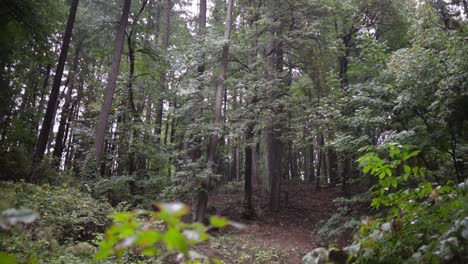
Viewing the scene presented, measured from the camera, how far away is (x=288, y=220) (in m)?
14.1

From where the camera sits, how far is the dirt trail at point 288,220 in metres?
11.1

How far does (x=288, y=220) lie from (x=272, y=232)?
1.84m

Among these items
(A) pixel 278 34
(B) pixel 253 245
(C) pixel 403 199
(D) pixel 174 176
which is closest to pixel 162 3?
(A) pixel 278 34

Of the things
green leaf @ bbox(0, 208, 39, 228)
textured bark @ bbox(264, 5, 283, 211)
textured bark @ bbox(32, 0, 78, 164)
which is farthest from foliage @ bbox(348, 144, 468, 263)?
textured bark @ bbox(32, 0, 78, 164)

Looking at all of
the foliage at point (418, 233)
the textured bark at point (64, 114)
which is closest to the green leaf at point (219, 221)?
the foliage at point (418, 233)

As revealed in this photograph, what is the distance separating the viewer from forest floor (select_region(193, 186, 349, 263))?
9.93 metres

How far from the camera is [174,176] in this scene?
12.1 metres

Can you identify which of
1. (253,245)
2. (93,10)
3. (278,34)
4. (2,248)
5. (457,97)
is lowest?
(253,245)

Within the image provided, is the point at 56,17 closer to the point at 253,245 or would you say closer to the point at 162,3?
the point at 253,245

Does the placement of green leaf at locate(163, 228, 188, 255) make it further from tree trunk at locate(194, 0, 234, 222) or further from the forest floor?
tree trunk at locate(194, 0, 234, 222)

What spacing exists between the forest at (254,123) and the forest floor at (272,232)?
8 cm

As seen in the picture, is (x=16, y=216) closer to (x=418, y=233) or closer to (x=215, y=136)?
(x=418, y=233)

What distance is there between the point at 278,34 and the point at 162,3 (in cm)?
964

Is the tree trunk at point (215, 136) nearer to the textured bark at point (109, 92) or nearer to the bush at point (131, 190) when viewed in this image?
the bush at point (131, 190)
